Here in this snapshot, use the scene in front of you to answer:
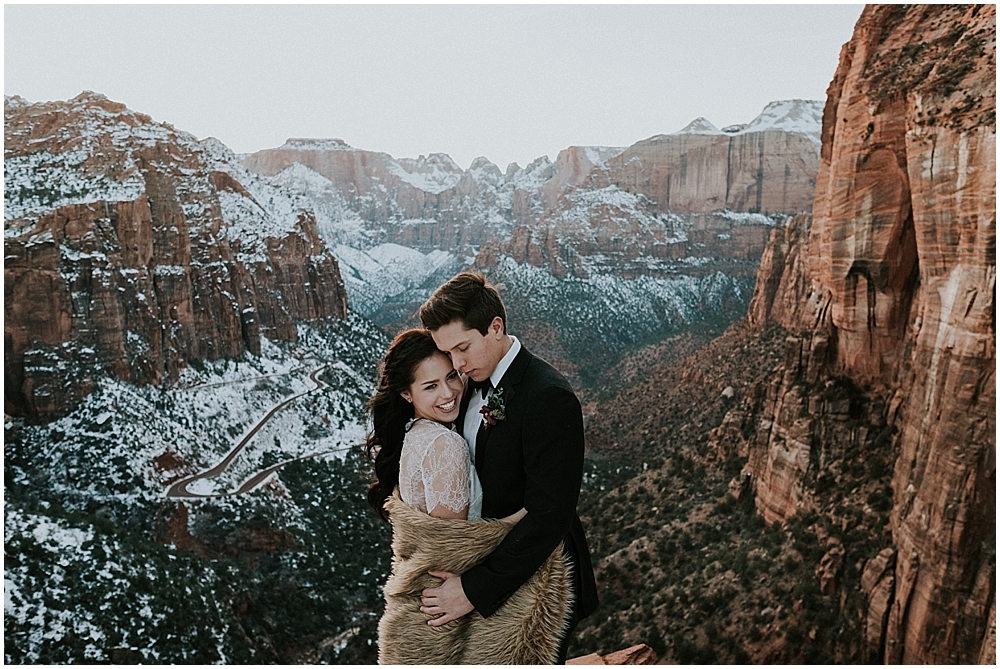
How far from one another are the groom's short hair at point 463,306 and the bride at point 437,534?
0.26m

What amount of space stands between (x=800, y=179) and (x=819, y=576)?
381ft

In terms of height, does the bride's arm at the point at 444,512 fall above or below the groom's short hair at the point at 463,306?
below

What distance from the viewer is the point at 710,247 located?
108938mm

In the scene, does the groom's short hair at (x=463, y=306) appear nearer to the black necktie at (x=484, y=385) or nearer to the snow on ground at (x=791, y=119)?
the black necktie at (x=484, y=385)

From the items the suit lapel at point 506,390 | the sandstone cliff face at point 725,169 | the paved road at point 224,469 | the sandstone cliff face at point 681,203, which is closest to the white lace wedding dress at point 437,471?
the suit lapel at point 506,390

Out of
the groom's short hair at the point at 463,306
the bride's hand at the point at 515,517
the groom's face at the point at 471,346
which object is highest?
the groom's short hair at the point at 463,306

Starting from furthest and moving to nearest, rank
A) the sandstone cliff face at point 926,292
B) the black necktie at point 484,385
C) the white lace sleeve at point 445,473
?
1. the sandstone cliff face at point 926,292
2. the black necktie at point 484,385
3. the white lace sleeve at point 445,473

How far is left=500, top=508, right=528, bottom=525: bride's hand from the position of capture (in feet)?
12.7

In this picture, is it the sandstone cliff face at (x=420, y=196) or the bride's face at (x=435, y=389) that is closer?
the bride's face at (x=435, y=389)

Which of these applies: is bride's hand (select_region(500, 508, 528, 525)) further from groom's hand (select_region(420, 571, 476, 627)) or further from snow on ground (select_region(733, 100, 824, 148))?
snow on ground (select_region(733, 100, 824, 148))

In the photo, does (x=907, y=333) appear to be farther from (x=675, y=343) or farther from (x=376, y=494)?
(x=675, y=343)

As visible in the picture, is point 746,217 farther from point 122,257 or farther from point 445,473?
point 445,473

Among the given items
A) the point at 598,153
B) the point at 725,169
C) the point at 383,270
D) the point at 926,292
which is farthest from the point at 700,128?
the point at 926,292

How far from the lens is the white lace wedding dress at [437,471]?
381 cm
